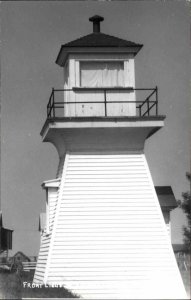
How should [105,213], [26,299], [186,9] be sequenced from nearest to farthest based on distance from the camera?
[26,299] → [186,9] → [105,213]

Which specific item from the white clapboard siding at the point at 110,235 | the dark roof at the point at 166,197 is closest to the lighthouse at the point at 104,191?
the white clapboard siding at the point at 110,235

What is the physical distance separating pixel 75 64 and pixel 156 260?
5.95m

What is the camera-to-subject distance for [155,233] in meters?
20.7

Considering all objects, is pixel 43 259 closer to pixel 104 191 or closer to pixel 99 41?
pixel 104 191

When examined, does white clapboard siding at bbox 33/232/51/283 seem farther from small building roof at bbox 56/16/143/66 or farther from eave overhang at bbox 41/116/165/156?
small building roof at bbox 56/16/143/66

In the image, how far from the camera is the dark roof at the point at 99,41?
69.5ft

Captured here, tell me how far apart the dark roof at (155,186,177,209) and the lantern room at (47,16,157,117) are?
13.9ft

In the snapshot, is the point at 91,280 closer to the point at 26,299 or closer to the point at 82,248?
the point at 82,248

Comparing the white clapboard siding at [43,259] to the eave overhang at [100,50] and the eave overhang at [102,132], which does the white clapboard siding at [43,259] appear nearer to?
the eave overhang at [102,132]

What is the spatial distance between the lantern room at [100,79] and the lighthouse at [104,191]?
28 millimetres

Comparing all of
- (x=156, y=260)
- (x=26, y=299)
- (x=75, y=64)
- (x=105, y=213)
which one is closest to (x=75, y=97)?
(x=75, y=64)

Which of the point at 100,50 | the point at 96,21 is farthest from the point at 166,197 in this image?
the point at 96,21

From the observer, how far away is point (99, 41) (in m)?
21.5

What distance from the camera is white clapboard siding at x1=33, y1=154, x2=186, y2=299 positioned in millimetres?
20250
